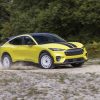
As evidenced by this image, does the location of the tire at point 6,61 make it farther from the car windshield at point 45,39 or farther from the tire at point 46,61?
the tire at point 46,61

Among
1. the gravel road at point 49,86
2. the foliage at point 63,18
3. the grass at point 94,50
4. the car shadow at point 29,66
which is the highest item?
the foliage at point 63,18

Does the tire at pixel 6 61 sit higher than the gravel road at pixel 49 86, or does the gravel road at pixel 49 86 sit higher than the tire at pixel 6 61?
the tire at pixel 6 61

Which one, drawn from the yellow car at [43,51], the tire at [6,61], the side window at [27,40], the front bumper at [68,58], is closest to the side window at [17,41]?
the yellow car at [43,51]

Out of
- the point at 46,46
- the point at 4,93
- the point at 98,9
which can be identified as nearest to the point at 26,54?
the point at 46,46

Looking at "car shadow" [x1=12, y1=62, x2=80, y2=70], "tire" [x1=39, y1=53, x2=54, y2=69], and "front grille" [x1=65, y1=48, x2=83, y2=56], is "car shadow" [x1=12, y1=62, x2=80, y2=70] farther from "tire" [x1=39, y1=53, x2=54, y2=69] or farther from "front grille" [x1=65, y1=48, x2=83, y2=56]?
"front grille" [x1=65, y1=48, x2=83, y2=56]

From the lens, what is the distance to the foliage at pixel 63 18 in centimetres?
3153

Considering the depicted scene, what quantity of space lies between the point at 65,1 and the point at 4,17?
60.9 feet

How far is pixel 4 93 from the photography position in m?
14.4

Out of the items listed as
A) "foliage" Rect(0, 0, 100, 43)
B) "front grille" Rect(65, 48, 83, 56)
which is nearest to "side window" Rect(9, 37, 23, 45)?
"front grille" Rect(65, 48, 83, 56)

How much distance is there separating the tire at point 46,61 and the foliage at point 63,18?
1034 centimetres

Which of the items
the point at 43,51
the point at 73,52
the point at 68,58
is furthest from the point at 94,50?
the point at 43,51

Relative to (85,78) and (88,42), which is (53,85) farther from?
(88,42)

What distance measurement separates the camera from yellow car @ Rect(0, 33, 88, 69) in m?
21.1

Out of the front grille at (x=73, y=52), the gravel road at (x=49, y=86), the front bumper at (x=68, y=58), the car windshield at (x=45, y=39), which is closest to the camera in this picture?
the gravel road at (x=49, y=86)
